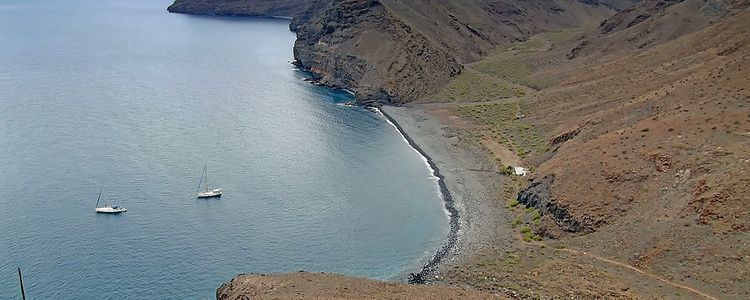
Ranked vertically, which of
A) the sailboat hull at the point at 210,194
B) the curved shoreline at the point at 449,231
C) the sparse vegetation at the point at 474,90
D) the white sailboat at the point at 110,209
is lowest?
the sparse vegetation at the point at 474,90

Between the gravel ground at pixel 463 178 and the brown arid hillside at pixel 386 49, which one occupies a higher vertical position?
the brown arid hillside at pixel 386 49

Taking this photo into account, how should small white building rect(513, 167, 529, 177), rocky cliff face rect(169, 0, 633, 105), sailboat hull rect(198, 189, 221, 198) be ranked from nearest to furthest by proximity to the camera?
sailboat hull rect(198, 189, 221, 198) < small white building rect(513, 167, 529, 177) < rocky cliff face rect(169, 0, 633, 105)

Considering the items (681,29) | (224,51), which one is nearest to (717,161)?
(681,29)

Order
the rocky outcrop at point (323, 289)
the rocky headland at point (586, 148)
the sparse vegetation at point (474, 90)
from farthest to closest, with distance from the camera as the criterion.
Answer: the sparse vegetation at point (474, 90) < the rocky headland at point (586, 148) < the rocky outcrop at point (323, 289)

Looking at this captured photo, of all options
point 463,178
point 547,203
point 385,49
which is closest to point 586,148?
point 547,203

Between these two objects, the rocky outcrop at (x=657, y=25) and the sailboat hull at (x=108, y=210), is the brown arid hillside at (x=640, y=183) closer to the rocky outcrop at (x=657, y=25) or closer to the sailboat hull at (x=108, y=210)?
the rocky outcrop at (x=657, y=25)

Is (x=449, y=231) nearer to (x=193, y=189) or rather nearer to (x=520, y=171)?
(x=520, y=171)

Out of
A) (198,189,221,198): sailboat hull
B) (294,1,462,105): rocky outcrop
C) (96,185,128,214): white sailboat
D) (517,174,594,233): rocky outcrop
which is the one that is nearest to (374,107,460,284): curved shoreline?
(517,174,594,233): rocky outcrop

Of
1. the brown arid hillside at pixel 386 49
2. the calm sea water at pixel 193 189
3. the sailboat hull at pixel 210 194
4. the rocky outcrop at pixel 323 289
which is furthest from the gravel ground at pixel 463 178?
the sailboat hull at pixel 210 194

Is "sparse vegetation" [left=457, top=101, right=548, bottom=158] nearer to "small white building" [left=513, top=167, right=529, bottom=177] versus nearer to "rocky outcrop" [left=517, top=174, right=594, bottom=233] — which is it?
"small white building" [left=513, top=167, right=529, bottom=177]
